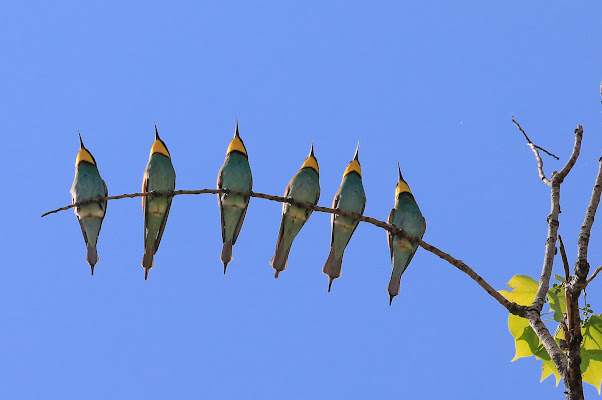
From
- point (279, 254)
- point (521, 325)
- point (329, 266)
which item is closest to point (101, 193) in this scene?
point (279, 254)

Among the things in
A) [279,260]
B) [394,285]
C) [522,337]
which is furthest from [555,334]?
[279,260]

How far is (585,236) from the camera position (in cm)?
348

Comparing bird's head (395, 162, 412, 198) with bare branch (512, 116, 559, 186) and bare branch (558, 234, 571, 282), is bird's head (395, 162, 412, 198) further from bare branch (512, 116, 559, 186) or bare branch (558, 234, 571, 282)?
bare branch (558, 234, 571, 282)

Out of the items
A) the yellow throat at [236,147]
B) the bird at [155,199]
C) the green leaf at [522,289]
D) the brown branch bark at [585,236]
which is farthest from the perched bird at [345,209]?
the brown branch bark at [585,236]

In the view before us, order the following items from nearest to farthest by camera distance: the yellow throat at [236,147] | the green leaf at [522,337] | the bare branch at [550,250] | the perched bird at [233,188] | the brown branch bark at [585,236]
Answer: the brown branch bark at [585,236]
the bare branch at [550,250]
the green leaf at [522,337]
the perched bird at [233,188]
the yellow throat at [236,147]

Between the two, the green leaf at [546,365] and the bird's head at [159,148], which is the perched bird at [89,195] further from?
the green leaf at [546,365]

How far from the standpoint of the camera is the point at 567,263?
328cm

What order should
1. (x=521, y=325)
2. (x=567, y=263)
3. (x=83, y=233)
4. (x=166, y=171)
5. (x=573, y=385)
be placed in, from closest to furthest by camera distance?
(x=573, y=385), (x=567, y=263), (x=521, y=325), (x=83, y=233), (x=166, y=171)

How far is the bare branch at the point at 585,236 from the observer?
3266mm

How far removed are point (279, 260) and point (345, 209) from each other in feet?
2.36

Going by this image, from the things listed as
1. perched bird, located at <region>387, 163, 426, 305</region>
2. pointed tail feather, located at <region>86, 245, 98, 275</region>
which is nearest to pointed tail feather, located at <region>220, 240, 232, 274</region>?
pointed tail feather, located at <region>86, 245, 98, 275</region>

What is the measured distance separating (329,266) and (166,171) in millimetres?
1626

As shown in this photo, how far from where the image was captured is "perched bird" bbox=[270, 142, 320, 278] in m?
5.99

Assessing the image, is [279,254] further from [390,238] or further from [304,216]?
[390,238]
